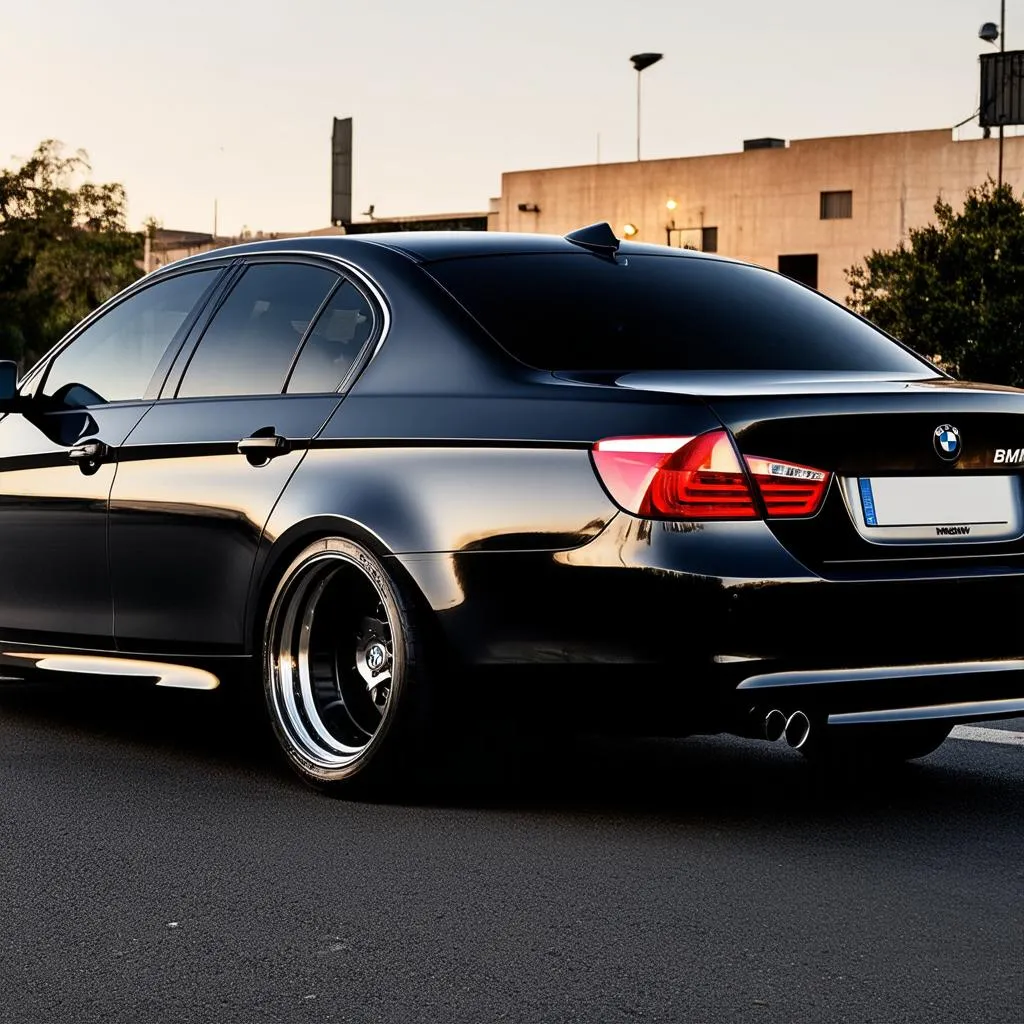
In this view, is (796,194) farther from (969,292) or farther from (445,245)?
(445,245)

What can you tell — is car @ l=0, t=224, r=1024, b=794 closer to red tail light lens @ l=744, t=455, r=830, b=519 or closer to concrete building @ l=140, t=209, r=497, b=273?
red tail light lens @ l=744, t=455, r=830, b=519

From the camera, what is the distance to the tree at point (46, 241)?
90438mm

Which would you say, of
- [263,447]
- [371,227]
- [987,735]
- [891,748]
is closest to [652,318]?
[263,447]

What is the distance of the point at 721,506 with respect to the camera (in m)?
4.77

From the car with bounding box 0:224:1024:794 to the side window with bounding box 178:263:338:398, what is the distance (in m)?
0.01

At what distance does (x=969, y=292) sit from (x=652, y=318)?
59.3 metres

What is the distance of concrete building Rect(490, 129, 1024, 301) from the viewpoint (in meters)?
76.6

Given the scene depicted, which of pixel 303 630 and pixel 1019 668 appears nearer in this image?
pixel 1019 668

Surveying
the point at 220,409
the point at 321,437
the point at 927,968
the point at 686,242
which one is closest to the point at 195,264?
the point at 220,409

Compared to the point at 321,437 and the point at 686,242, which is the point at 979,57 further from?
the point at 321,437

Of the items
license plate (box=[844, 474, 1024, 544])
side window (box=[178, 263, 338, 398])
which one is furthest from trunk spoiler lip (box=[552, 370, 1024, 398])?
side window (box=[178, 263, 338, 398])

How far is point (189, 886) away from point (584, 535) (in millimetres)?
1246

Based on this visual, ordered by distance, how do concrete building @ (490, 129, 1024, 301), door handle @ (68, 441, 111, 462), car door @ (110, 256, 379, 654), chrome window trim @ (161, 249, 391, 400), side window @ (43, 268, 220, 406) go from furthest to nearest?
1. concrete building @ (490, 129, 1024, 301)
2. side window @ (43, 268, 220, 406)
3. door handle @ (68, 441, 111, 462)
4. car door @ (110, 256, 379, 654)
5. chrome window trim @ (161, 249, 391, 400)

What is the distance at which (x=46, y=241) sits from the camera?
91625 mm
